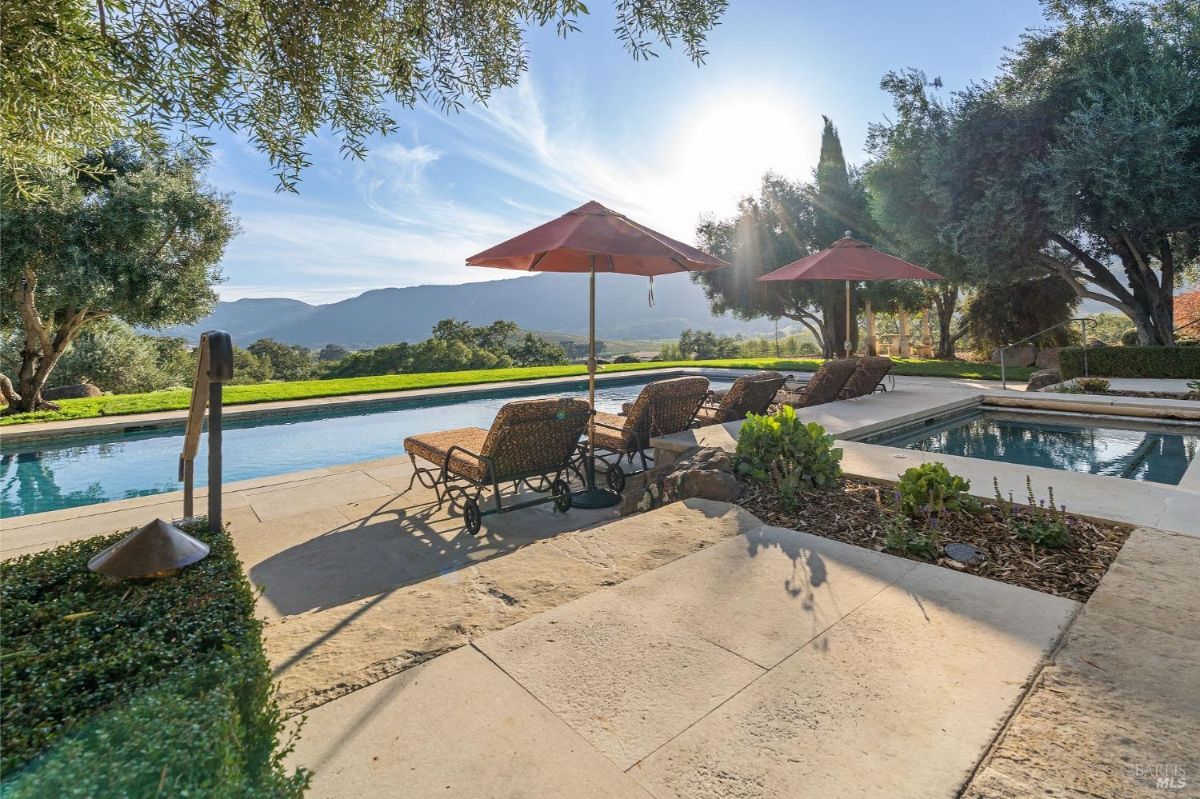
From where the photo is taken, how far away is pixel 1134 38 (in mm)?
11250

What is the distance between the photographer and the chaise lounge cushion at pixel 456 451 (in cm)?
430

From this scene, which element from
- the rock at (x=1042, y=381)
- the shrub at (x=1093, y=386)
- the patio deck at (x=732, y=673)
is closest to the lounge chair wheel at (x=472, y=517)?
the patio deck at (x=732, y=673)

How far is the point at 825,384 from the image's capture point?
26.9ft

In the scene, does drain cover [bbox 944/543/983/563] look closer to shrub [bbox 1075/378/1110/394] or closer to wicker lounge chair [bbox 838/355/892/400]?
wicker lounge chair [bbox 838/355/892/400]

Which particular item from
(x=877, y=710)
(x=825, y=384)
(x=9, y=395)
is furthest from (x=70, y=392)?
(x=877, y=710)

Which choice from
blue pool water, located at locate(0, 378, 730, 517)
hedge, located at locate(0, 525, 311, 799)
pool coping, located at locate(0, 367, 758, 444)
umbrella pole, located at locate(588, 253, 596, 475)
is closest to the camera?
hedge, located at locate(0, 525, 311, 799)

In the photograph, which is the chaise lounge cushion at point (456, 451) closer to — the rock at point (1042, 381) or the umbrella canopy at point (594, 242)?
the umbrella canopy at point (594, 242)

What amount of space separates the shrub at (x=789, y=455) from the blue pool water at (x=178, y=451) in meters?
5.83

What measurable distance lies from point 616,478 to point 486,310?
450 ft

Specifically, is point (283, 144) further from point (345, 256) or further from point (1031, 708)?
point (345, 256)

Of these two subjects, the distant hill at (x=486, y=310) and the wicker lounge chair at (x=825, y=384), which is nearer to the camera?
the wicker lounge chair at (x=825, y=384)

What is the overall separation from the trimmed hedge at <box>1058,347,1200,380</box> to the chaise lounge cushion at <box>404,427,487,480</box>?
41.4 ft

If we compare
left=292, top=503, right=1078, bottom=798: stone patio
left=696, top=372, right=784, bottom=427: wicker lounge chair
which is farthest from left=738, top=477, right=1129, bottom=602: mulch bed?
left=696, top=372, right=784, bottom=427: wicker lounge chair

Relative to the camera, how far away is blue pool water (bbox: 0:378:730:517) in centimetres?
644
